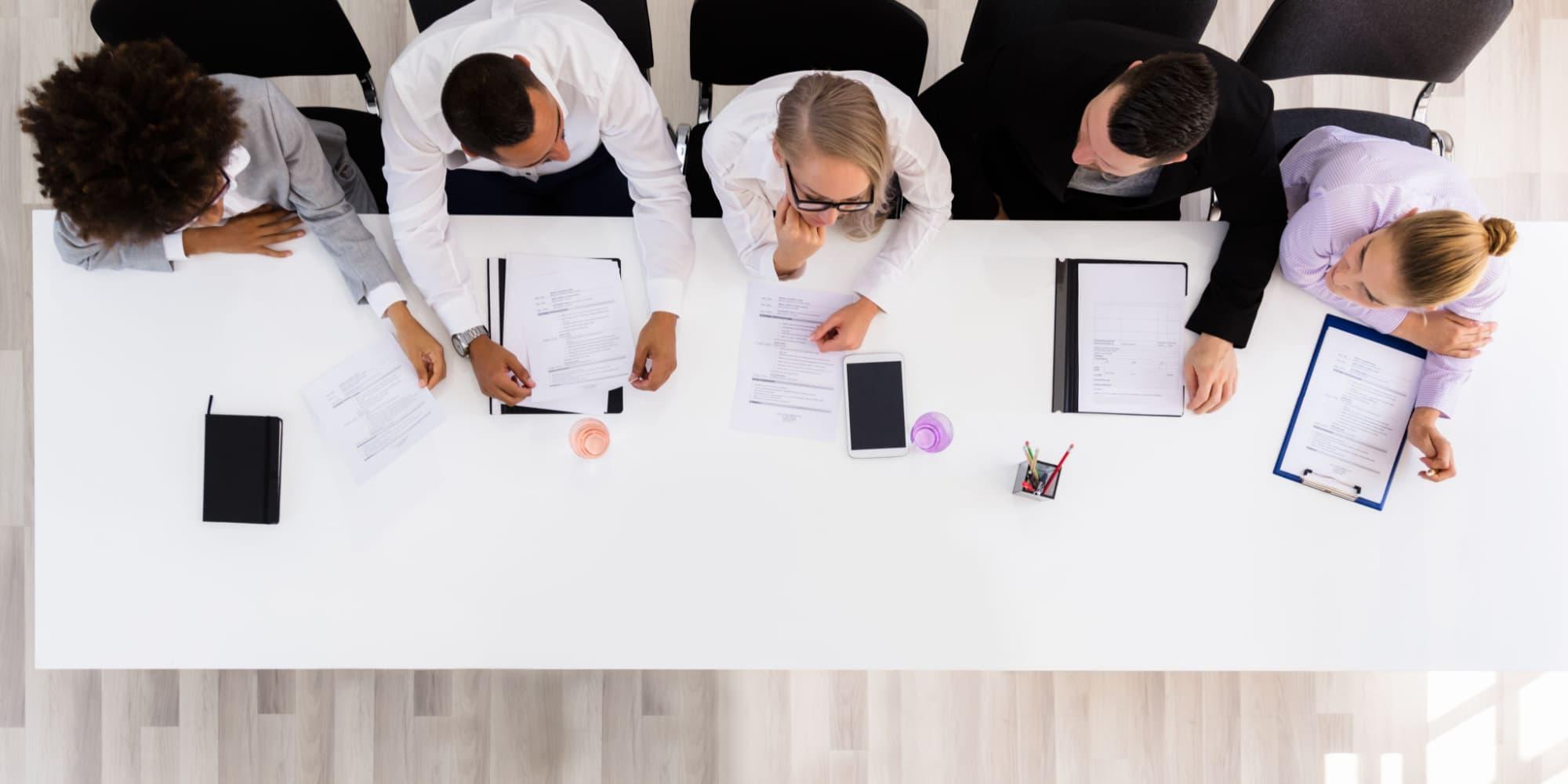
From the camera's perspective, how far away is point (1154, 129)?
4.48ft

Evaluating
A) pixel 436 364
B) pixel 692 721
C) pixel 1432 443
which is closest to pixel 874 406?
pixel 436 364

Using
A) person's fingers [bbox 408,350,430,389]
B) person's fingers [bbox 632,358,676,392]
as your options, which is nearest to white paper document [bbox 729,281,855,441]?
person's fingers [bbox 632,358,676,392]

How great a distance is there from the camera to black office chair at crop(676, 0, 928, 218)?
5.56ft

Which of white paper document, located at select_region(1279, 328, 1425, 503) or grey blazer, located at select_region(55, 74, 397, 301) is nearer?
grey blazer, located at select_region(55, 74, 397, 301)

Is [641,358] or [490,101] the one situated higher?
[490,101]

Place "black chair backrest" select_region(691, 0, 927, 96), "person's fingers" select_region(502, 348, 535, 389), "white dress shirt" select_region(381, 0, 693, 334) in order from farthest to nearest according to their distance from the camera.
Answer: "black chair backrest" select_region(691, 0, 927, 96), "person's fingers" select_region(502, 348, 535, 389), "white dress shirt" select_region(381, 0, 693, 334)

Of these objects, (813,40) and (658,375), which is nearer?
(658,375)

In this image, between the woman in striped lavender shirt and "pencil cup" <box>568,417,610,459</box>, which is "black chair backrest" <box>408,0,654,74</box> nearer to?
"pencil cup" <box>568,417,610,459</box>

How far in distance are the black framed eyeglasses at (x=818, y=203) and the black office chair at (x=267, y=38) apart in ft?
3.51

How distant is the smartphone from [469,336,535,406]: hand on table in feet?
2.04

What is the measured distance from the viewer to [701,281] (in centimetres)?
164

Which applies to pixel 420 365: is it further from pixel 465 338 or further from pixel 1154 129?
pixel 1154 129

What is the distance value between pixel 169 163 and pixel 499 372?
0.59 meters

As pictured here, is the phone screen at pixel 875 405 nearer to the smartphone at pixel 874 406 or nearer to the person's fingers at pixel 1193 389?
the smartphone at pixel 874 406
